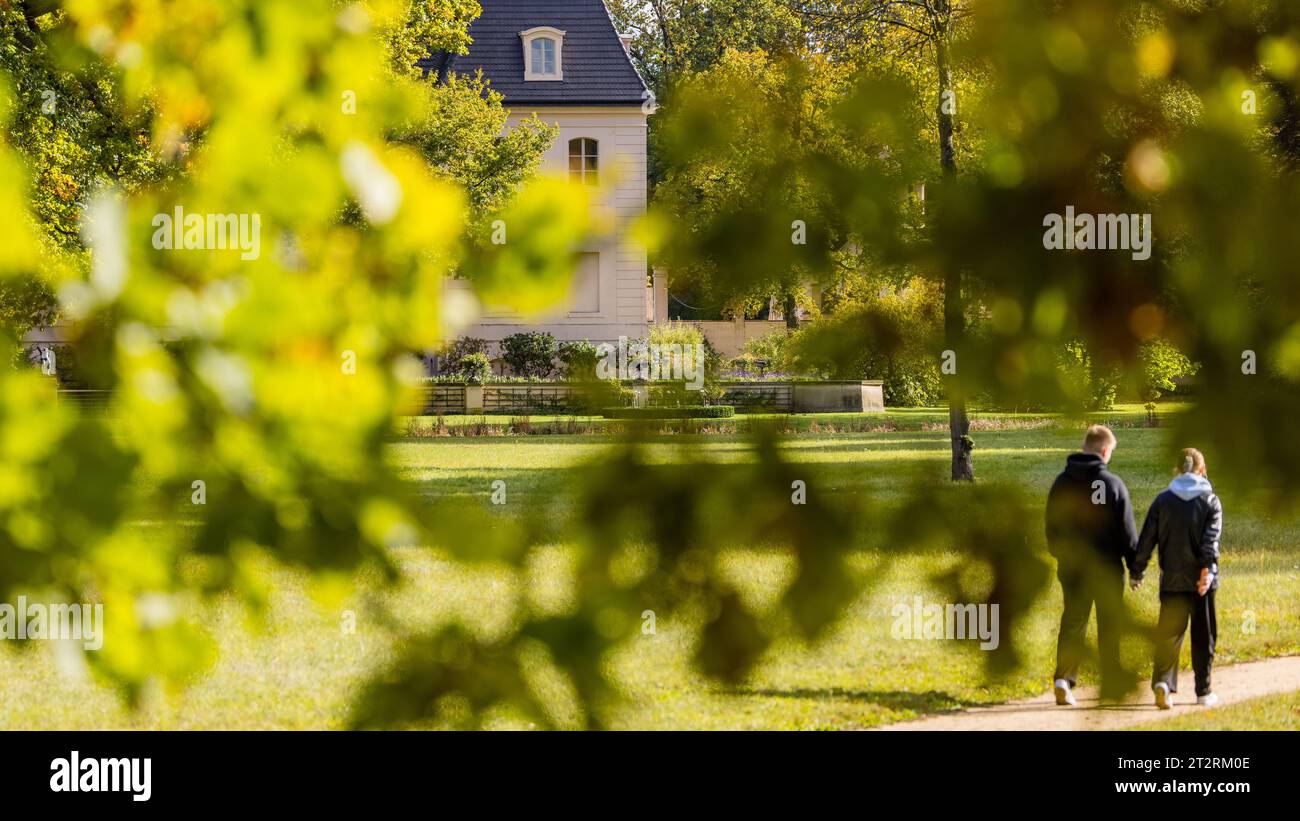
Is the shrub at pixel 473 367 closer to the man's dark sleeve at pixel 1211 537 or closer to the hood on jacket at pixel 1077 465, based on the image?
the man's dark sleeve at pixel 1211 537

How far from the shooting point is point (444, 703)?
0.93m

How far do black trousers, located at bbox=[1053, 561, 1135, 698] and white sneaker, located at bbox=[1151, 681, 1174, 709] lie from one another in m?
5.34

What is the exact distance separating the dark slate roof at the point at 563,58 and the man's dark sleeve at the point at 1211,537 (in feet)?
67.7

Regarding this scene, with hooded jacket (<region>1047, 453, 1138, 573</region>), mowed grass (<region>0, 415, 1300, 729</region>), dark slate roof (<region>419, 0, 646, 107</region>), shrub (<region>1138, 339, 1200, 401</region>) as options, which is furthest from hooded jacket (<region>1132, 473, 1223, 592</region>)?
dark slate roof (<region>419, 0, 646, 107</region>)

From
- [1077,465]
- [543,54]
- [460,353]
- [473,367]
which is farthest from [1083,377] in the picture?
[543,54]

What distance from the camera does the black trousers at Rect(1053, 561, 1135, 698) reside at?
41.3 inches

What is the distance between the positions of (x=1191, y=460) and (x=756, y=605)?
434 mm

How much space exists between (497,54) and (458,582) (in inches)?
1085

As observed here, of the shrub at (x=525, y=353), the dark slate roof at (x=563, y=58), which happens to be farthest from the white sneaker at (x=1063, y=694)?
the shrub at (x=525, y=353)

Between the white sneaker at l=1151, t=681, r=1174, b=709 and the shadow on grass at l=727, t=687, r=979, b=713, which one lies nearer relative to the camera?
the white sneaker at l=1151, t=681, r=1174, b=709

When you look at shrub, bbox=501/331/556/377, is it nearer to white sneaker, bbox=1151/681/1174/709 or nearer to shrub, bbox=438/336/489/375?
shrub, bbox=438/336/489/375
